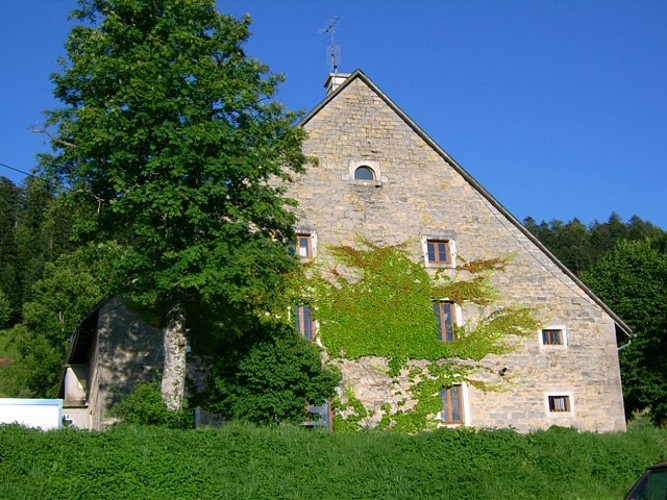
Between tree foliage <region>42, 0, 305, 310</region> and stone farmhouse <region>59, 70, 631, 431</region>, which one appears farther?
stone farmhouse <region>59, 70, 631, 431</region>

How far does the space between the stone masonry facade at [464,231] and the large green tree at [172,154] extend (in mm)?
5395

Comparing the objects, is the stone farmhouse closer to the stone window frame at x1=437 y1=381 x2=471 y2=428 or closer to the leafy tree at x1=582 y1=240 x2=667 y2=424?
the stone window frame at x1=437 y1=381 x2=471 y2=428

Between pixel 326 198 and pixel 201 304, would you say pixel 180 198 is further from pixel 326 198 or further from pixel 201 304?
pixel 326 198

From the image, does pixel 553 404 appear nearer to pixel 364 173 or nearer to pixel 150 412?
pixel 364 173

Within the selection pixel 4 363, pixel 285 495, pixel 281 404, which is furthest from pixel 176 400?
pixel 4 363

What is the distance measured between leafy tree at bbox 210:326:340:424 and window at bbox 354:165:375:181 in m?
6.77

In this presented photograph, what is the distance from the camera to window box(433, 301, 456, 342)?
2338 cm

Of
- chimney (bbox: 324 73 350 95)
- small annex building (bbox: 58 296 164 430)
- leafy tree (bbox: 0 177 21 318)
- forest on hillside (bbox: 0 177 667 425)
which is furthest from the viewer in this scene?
leafy tree (bbox: 0 177 21 318)

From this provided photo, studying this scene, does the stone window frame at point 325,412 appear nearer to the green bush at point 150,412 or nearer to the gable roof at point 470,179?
the green bush at point 150,412

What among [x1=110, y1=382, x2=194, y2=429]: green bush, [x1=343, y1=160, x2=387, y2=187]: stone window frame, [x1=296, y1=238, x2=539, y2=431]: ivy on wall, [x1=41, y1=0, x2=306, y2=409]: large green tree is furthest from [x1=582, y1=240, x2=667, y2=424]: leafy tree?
[x1=110, y1=382, x2=194, y2=429]: green bush

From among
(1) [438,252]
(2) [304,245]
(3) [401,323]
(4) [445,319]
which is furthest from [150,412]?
(1) [438,252]

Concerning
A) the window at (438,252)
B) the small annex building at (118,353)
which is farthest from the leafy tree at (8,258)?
the window at (438,252)

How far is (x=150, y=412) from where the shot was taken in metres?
16.7

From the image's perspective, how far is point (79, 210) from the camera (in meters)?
18.1
